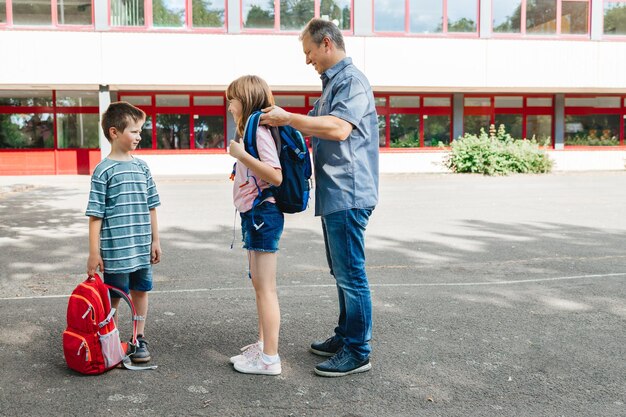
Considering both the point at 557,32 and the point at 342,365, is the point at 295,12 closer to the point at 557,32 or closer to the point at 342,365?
the point at 557,32

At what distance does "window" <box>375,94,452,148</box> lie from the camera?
84.4 feet

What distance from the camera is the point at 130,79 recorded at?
73.1ft

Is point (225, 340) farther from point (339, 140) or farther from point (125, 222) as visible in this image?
point (339, 140)

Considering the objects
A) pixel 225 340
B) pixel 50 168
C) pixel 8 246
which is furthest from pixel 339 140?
pixel 50 168

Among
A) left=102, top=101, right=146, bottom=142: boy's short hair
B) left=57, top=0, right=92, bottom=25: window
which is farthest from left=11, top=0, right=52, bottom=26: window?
left=102, top=101, right=146, bottom=142: boy's short hair

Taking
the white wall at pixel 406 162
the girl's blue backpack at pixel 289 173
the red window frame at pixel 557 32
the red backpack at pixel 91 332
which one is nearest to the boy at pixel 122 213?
the red backpack at pixel 91 332

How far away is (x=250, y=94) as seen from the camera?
3656 millimetres

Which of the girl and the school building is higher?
the school building

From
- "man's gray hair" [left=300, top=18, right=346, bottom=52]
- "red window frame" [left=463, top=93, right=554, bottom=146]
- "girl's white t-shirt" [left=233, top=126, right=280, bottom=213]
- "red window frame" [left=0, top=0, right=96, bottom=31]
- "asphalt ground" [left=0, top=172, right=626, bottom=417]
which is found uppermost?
"red window frame" [left=0, top=0, right=96, bottom=31]

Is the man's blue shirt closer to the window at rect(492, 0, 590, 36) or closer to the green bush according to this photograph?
the green bush

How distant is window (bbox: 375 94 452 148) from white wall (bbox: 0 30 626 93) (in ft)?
2.98

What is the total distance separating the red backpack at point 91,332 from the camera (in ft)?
12.5

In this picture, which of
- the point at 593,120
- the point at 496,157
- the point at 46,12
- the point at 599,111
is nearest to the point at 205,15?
the point at 46,12

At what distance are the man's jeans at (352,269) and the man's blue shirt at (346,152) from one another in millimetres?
76
